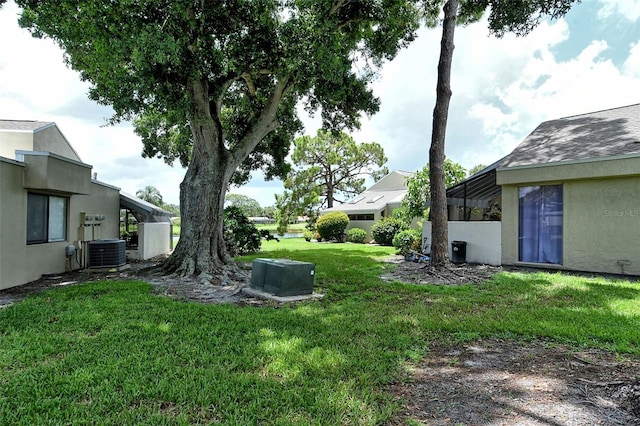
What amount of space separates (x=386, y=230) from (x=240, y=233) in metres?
9.14

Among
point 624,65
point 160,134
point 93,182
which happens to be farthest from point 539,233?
point 160,134

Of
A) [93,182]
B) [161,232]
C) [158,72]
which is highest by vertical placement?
[158,72]

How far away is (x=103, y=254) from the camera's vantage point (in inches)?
426

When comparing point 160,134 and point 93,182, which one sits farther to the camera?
point 160,134

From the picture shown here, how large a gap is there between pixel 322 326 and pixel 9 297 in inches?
265

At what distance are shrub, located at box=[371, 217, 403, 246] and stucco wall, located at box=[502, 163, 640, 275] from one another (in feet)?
34.2

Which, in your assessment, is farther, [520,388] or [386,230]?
[386,230]

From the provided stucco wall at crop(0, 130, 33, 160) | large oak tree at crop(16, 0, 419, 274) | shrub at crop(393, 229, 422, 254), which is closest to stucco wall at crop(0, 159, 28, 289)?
large oak tree at crop(16, 0, 419, 274)

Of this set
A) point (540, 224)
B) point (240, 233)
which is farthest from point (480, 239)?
point (240, 233)

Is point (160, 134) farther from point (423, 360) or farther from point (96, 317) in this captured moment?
point (423, 360)

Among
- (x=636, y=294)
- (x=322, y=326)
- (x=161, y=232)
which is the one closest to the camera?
(x=322, y=326)

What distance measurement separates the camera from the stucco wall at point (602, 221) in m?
9.65

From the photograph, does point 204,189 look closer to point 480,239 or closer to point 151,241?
point 151,241

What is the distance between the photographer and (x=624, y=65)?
12.7m
